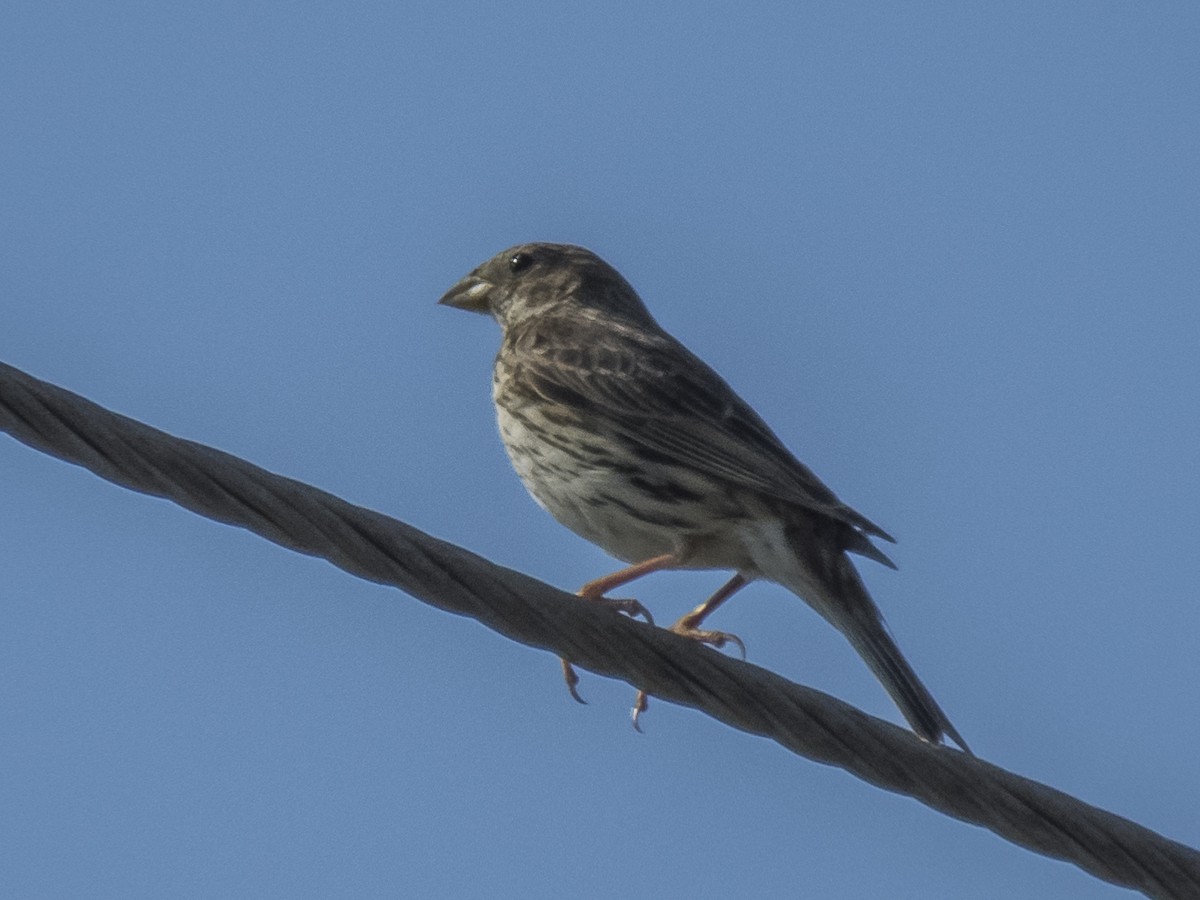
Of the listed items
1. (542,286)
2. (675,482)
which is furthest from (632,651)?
(542,286)

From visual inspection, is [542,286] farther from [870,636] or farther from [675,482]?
[870,636]

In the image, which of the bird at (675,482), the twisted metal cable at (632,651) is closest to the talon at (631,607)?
the bird at (675,482)

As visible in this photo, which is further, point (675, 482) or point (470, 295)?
point (470, 295)

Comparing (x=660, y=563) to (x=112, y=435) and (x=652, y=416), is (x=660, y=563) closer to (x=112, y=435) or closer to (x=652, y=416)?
(x=652, y=416)

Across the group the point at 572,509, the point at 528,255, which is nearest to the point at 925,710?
the point at 572,509

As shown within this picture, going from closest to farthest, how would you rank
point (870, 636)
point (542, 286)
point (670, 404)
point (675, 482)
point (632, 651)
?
point (632, 651)
point (870, 636)
point (675, 482)
point (670, 404)
point (542, 286)

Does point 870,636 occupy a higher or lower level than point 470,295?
lower
